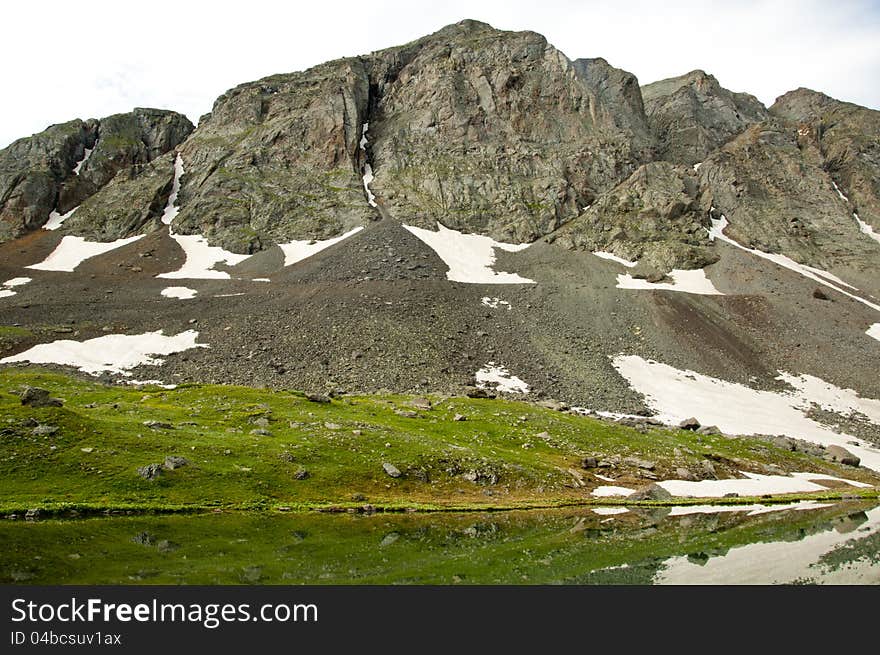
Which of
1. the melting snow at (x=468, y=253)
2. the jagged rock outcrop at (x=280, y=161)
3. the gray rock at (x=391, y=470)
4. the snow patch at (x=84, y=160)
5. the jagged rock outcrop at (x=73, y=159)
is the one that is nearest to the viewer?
the gray rock at (x=391, y=470)

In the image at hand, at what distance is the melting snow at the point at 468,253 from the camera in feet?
337

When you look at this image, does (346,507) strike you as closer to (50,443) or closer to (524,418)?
(50,443)

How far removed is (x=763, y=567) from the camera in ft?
64.4

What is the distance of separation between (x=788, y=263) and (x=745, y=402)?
241ft

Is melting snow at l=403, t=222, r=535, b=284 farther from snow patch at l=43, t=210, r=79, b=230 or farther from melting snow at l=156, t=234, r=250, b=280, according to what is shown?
snow patch at l=43, t=210, r=79, b=230

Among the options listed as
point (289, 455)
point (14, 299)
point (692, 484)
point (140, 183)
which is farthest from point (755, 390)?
point (140, 183)

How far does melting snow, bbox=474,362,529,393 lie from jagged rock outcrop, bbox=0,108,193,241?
109 m

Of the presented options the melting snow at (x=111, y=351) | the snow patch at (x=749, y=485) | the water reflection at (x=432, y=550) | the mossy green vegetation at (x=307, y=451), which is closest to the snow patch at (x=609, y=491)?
the mossy green vegetation at (x=307, y=451)

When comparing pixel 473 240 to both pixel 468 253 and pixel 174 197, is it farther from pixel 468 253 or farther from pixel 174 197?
pixel 174 197

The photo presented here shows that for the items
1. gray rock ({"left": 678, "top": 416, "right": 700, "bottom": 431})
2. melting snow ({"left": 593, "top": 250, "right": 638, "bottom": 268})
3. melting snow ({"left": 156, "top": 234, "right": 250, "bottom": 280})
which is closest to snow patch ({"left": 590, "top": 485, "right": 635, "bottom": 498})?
gray rock ({"left": 678, "top": 416, "right": 700, "bottom": 431})

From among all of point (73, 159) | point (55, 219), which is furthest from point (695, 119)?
point (73, 159)

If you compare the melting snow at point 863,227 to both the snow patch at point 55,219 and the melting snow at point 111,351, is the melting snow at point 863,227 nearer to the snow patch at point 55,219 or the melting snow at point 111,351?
the melting snow at point 111,351

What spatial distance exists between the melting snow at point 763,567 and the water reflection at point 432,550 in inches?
2.2

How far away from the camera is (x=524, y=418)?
52.2 m
